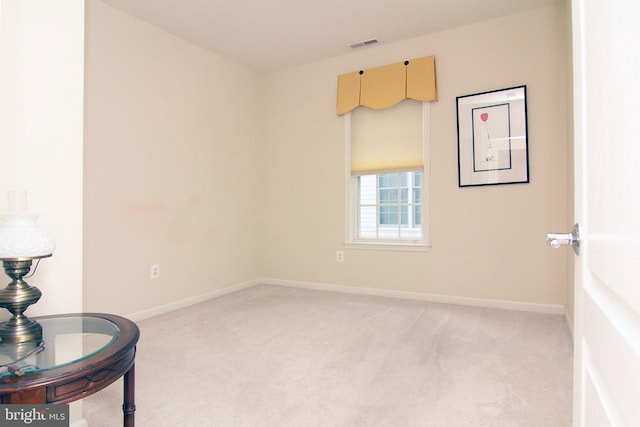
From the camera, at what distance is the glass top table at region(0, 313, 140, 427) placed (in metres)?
0.87

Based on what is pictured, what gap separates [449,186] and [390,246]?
867 millimetres

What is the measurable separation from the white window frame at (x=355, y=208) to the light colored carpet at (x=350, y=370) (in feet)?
2.39

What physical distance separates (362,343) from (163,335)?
1.48 meters

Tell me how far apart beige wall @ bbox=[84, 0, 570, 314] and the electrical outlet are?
0.17 ft

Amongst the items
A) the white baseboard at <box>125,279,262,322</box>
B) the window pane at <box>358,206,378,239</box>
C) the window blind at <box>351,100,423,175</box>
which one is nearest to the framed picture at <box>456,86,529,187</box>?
the window blind at <box>351,100,423,175</box>

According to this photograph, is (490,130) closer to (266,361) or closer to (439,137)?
(439,137)

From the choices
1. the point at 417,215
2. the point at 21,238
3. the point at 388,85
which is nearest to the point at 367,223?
the point at 417,215

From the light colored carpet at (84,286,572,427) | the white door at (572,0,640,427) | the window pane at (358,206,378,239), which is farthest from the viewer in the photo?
the window pane at (358,206,378,239)

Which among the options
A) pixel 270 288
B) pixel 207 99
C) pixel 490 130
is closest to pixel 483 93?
pixel 490 130

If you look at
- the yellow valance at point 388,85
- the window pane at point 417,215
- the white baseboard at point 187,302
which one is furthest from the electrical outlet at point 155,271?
the window pane at point 417,215

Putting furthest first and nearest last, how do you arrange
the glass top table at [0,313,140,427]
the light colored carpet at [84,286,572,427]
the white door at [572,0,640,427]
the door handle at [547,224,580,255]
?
→ the light colored carpet at [84,286,572,427], the glass top table at [0,313,140,427], the door handle at [547,224,580,255], the white door at [572,0,640,427]

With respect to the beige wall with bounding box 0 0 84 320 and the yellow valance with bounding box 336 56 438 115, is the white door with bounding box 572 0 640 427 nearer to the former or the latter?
the beige wall with bounding box 0 0 84 320

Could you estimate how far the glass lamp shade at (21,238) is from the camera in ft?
3.54

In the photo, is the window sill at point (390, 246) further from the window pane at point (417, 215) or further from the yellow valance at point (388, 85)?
the yellow valance at point (388, 85)
